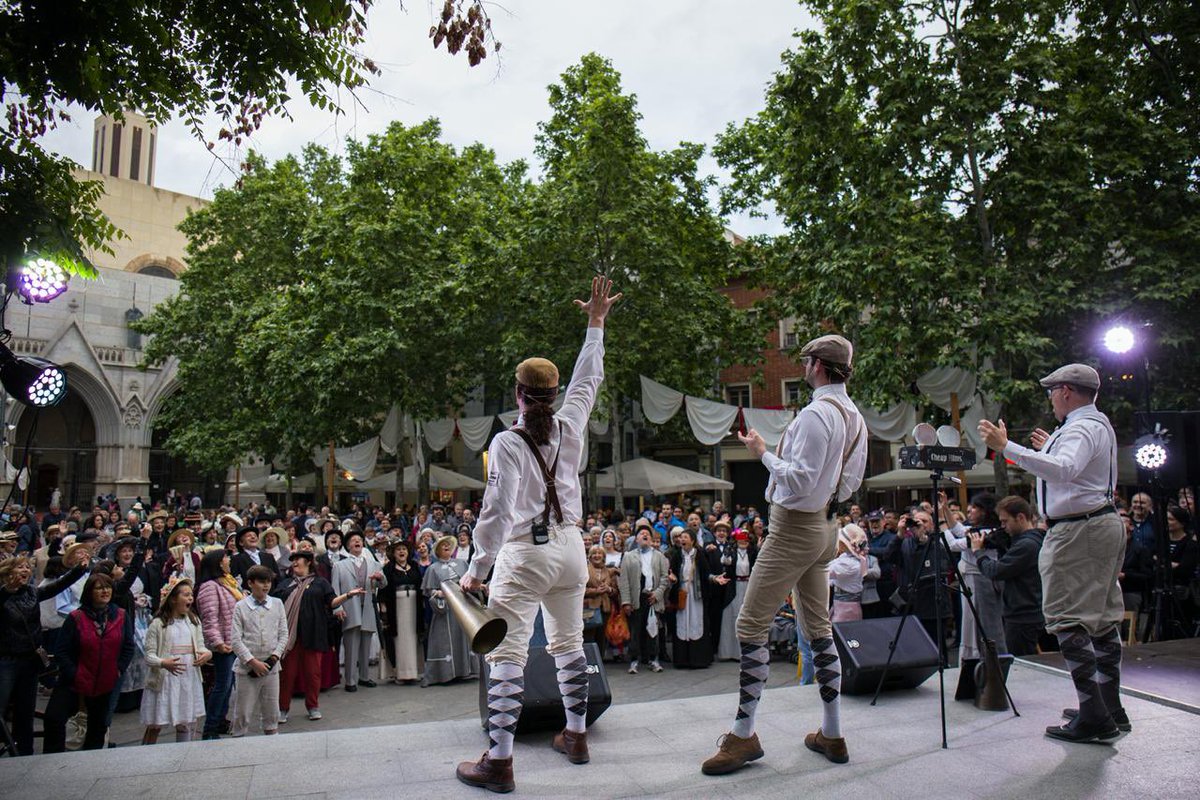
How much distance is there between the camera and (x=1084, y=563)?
14.7 feet

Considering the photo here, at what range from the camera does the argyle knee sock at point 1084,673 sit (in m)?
4.36

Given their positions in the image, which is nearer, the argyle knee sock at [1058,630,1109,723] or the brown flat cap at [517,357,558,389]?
the brown flat cap at [517,357,558,389]

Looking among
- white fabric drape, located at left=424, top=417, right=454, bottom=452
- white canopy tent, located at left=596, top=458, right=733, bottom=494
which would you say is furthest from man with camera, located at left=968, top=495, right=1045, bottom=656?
white fabric drape, located at left=424, top=417, right=454, bottom=452

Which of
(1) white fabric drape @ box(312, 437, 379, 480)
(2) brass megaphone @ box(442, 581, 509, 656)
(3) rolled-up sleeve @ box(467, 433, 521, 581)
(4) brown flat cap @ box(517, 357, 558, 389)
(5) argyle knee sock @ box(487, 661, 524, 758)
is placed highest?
(1) white fabric drape @ box(312, 437, 379, 480)

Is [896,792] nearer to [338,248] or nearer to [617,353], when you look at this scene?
[617,353]

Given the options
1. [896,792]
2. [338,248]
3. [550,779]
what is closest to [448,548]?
[550,779]

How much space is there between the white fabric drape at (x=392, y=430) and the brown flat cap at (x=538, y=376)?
2238 centimetres

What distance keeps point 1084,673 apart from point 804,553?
1.70 meters

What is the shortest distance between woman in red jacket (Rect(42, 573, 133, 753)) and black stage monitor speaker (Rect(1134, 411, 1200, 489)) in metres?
10.3

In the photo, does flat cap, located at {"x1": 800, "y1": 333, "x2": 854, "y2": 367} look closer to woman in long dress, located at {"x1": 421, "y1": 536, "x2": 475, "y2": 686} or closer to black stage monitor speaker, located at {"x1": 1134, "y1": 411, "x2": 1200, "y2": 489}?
black stage monitor speaker, located at {"x1": 1134, "y1": 411, "x2": 1200, "y2": 489}

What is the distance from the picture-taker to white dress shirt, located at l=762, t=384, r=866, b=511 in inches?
160

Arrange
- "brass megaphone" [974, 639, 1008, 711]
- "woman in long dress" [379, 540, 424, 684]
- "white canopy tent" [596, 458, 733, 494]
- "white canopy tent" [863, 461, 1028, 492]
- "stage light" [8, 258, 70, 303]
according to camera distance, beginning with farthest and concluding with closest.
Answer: "white canopy tent" [596, 458, 733, 494]
"white canopy tent" [863, 461, 1028, 492]
"woman in long dress" [379, 540, 424, 684]
"stage light" [8, 258, 70, 303]
"brass megaphone" [974, 639, 1008, 711]

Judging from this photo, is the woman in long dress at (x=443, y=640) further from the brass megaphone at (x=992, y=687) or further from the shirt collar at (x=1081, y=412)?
the shirt collar at (x=1081, y=412)

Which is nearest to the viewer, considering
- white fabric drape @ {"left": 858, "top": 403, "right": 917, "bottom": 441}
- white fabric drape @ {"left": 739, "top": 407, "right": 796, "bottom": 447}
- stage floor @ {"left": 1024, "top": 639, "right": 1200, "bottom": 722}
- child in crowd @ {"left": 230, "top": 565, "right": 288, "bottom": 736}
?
stage floor @ {"left": 1024, "top": 639, "right": 1200, "bottom": 722}
